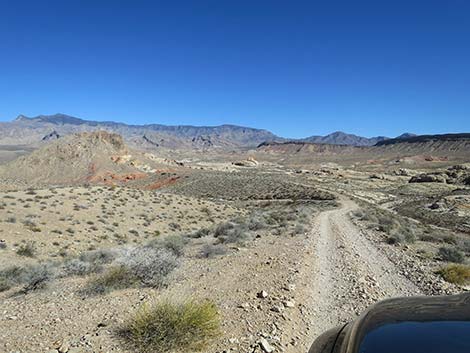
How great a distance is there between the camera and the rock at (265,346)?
6.21 meters

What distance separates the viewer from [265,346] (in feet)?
20.6

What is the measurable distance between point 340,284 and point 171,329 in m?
5.51

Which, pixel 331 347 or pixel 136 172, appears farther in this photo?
pixel 136 172

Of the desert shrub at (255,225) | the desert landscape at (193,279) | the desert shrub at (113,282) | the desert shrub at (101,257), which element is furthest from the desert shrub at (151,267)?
the desert shrub at (255,225)

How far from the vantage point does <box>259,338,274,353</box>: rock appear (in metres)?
6.21

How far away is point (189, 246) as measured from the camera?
15.2m

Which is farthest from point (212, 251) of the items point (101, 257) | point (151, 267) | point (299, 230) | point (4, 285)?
point (299, 230)

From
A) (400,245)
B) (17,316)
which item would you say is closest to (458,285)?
(400,245)

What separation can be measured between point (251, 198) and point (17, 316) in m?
46.2

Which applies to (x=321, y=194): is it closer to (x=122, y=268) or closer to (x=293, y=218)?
(x=293, y=218)

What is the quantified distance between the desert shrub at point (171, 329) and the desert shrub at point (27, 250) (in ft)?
40.5

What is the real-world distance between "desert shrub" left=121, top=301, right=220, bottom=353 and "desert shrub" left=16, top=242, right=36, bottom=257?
486 inches

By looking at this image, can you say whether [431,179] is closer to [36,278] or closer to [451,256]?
[451,256]

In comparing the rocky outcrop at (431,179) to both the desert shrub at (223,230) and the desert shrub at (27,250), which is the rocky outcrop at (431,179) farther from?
the desert shrub at (27,250)
